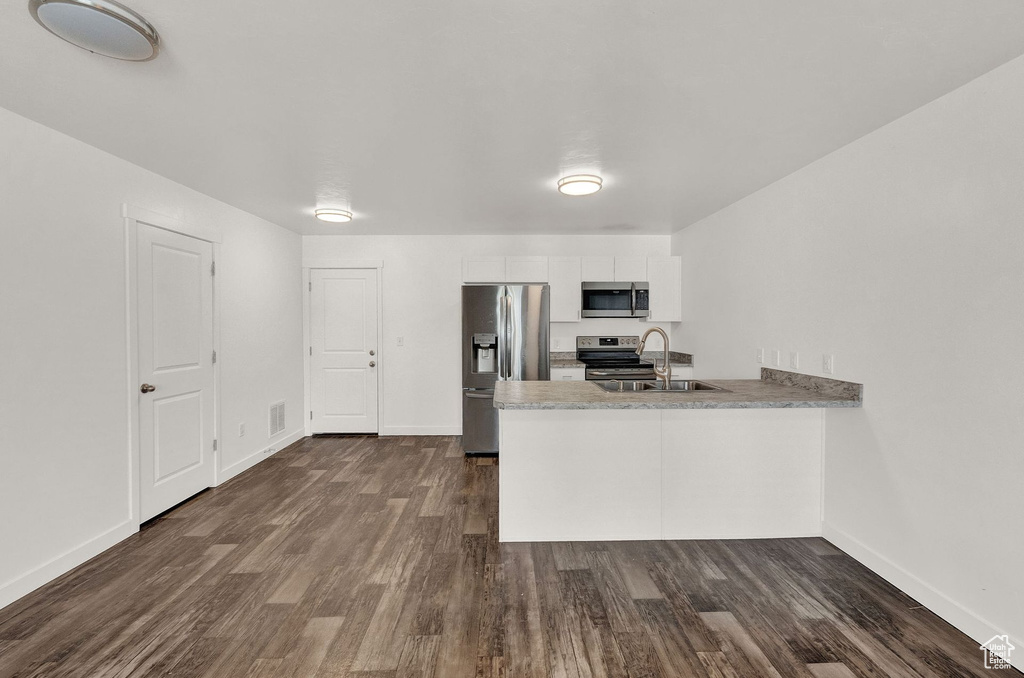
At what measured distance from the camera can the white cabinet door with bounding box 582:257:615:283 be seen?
207 inches

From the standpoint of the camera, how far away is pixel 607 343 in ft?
18.4

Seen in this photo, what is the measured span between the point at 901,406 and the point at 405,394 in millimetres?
4444

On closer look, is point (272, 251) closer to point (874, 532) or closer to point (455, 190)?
point (455, 190)

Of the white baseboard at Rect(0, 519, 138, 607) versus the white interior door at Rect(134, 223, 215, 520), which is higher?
the white interior door at Rect(134, 223, 215, 520)

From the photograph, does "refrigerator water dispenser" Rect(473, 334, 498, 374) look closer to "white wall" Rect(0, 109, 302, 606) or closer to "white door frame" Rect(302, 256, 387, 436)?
"white door frame" Rect(302, 256, 387, 436)

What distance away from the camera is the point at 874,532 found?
2.56m

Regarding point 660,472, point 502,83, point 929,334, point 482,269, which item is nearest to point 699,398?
point 660,472

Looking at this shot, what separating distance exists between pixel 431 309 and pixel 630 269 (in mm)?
2220

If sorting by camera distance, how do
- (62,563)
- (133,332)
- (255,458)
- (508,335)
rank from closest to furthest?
(62,563) → (133,332) → (255,458) → (508,335)

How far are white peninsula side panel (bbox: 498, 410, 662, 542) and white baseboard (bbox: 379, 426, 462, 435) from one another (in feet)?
9.07

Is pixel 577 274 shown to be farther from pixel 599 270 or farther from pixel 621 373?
pixel 621 373

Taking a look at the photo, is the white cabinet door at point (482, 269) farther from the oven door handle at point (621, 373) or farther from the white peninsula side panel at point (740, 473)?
the white peninsula side panel at point (740, 473)

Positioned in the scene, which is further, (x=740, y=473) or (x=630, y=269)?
(x=630, y=269)

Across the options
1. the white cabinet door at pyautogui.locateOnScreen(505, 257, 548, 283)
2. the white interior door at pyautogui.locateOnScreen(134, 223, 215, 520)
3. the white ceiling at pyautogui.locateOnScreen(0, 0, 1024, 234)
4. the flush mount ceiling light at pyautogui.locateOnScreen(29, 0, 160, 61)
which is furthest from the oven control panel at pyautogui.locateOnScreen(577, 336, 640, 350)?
the flush mount ceiling light at pyautogui.locateOnScreen(29, 0, 160, 61)
